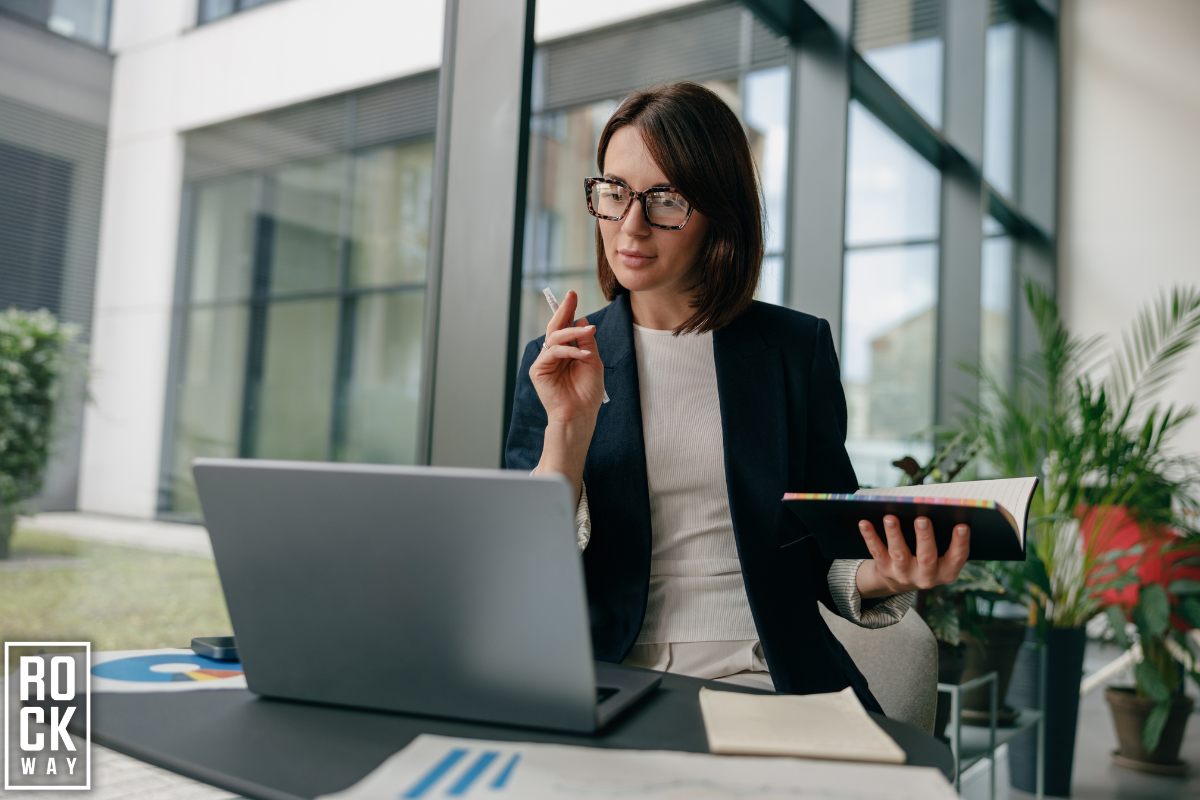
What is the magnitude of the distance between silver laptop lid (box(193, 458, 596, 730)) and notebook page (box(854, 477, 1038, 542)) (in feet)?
1.20

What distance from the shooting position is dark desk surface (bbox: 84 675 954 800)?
2.07 ft

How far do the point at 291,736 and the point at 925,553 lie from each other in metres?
0.64

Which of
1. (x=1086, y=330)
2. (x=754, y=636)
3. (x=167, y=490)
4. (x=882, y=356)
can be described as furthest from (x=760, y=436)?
(x=1086, y=330)

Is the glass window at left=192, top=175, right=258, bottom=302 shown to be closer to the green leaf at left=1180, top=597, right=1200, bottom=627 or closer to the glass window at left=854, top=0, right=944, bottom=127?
the glass window at left=854, top=0, right=944, bottom=127

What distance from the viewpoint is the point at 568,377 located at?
1163mm

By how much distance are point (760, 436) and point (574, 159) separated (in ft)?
5.43

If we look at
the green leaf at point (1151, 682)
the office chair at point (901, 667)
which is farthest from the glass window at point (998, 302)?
the office chair at point (901, 667)

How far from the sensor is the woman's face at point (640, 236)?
1.25 metres

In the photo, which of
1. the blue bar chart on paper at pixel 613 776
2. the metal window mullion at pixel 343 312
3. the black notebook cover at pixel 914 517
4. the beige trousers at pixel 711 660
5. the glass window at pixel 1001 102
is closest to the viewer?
the blue bar chart on paper at pixel 613 776

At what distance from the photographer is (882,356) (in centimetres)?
405

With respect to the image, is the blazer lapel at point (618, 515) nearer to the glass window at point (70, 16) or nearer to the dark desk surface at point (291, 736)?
the dark desk surface at point (291, 736)

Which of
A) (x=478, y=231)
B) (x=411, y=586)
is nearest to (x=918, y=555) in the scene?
(x=411, y=586)

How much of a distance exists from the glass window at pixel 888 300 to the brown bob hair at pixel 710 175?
7.75 feet

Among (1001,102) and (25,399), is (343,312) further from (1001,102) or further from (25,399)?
(1001,102)
